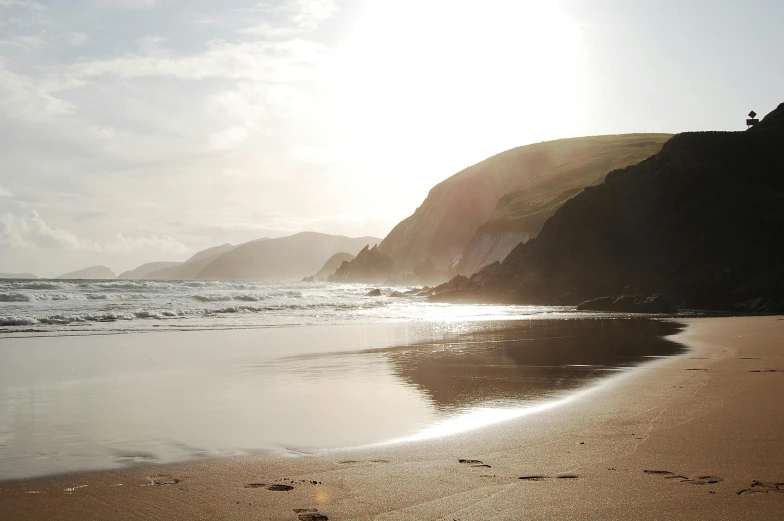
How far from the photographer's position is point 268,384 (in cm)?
1111

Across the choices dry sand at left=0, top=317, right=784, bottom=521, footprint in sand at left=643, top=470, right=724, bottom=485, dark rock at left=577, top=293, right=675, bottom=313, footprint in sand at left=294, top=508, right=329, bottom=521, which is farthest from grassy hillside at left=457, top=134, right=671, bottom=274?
footprint in sand at left=294, top=508, right=329, bottom=521

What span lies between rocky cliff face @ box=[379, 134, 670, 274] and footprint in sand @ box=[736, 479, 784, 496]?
85.9 m

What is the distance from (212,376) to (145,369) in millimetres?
1950

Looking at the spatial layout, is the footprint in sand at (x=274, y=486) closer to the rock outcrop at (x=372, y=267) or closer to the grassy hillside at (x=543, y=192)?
the grassy hillside at (x=543, y=192)

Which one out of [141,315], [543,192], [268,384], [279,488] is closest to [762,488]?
[279,488]

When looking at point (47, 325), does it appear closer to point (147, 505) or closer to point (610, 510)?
point (147, 505)

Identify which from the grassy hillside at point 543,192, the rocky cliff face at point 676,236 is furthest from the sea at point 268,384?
the grassy hillside at point 543,192

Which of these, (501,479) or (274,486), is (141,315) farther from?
(501,479)

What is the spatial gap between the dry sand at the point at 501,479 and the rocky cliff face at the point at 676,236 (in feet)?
117

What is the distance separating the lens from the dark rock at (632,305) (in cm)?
3747

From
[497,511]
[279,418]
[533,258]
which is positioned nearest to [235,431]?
[279,418]

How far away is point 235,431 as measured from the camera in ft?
24.7

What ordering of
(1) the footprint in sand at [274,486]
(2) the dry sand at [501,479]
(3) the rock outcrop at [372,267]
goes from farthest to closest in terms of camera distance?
1. (3) the rock outcrop at [372,267]
2. (1) the footprint in sand at [274,486]
3. (2) the dry sand at [501,479]

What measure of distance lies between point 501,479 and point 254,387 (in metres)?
6.35
